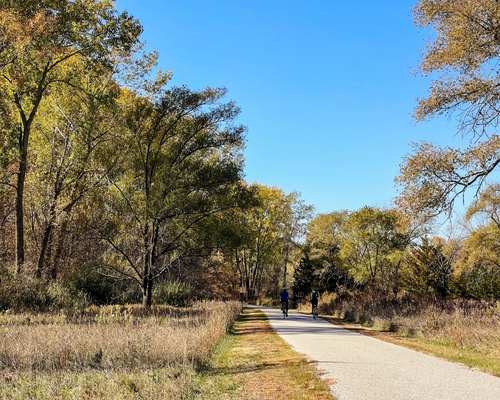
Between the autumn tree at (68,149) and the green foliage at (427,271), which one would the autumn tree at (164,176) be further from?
the green foliage at (427,271)

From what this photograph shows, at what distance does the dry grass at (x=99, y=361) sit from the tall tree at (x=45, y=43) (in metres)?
11.0

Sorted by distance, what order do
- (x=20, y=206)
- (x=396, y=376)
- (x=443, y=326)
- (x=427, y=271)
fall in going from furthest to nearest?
(x=427, y=271) → (x=20, y=206) → (x=443, y=326) → (x=396, y=376)

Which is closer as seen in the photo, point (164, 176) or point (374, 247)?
point (164, 176)

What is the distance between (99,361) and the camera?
1032 centimetres

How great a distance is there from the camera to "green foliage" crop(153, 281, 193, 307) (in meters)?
32.2

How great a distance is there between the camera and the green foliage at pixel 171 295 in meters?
32.2

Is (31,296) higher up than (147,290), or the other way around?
(147,290)

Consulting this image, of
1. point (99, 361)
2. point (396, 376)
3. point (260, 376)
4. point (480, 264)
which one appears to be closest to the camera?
point (396, 376)

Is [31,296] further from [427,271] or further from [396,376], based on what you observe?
[427,271]

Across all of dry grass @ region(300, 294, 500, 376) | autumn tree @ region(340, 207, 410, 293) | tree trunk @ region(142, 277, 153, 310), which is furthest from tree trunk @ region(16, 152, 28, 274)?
autumn tree @ region(340, 207, 410, 293)

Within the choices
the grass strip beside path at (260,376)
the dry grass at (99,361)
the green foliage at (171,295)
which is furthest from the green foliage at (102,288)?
the grass strip beside path at (260,376)

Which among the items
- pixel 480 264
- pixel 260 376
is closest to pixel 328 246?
pixel 480 264

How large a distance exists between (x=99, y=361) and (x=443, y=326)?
1225 cm

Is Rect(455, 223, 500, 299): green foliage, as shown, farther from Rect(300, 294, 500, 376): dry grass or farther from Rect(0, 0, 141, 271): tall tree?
Rect(0, 0, 141, 271): tall tree
